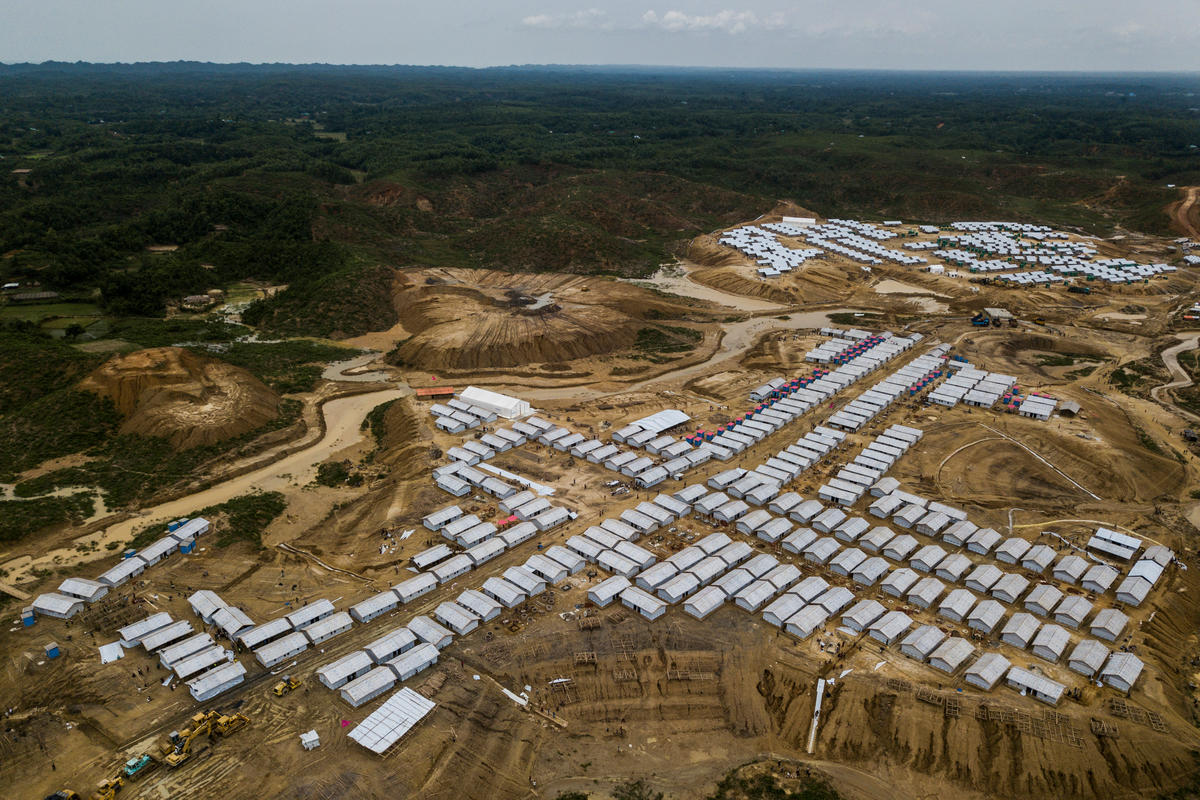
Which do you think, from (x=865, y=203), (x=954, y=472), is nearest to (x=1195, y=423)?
(x=954, y=472)

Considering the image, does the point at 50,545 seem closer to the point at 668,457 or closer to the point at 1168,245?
the point at 668,457

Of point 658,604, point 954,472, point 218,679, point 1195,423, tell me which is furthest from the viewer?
point 1195,423

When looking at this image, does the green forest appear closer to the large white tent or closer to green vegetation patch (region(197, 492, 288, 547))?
green vegetation patch (region(197, 492, 288, 547))

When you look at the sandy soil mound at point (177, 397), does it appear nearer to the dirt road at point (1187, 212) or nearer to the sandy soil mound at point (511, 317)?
the sandy soil mound at point (511, 317)

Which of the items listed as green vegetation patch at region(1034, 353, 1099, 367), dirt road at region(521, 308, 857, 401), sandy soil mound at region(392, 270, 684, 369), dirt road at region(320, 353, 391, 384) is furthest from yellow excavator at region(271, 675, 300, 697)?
green vegetation patch at region(1034, 353, 1099, 367)

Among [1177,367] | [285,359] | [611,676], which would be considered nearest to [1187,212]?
[1177,367]

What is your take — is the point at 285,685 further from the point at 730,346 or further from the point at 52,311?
the point at 52,311
